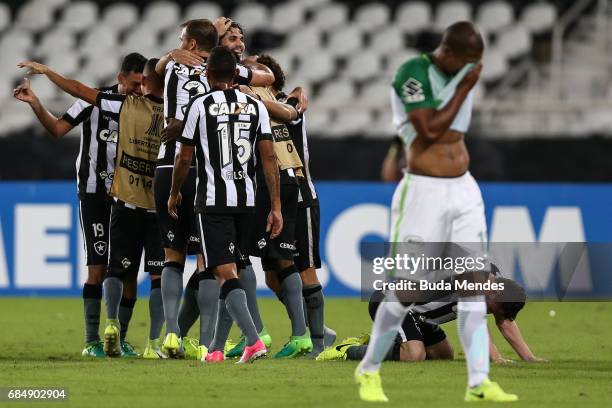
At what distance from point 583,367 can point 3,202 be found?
8441 mm

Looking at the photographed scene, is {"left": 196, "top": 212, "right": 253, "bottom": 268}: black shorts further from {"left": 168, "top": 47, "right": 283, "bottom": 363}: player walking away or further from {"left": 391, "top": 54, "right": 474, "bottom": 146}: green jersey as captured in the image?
{"left": 391, "top": 54, "right": 474, "bottom": 146}: green jersey

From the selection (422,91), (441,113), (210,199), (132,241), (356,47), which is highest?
(356,47)

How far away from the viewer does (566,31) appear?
20.0 m

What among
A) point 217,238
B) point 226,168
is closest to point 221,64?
point 226,168

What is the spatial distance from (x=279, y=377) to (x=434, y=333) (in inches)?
65.9

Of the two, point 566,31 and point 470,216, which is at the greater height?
point 566,31

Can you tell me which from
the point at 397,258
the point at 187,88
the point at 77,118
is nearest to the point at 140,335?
the point at 77,118

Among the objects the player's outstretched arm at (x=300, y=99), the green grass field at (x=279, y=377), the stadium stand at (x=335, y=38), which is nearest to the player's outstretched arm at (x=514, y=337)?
the green grass field at (x=279, y=377)

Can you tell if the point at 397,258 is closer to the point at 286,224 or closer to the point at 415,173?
the point at 415,173

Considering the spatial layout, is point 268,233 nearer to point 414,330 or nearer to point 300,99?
point 300,99

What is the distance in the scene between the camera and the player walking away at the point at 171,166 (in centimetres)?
863

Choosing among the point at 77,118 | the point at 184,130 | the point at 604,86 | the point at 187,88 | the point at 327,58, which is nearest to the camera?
the point at 184,130

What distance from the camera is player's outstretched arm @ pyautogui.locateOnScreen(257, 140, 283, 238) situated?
324 inches

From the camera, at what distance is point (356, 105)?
16.3 metres
